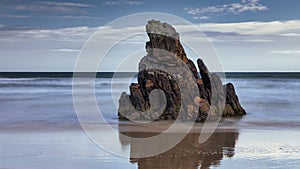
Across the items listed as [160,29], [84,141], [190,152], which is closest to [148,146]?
[190,152]

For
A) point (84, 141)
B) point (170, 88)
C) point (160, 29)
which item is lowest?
point (84, 141)

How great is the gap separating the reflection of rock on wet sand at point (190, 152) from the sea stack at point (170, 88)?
2.66 metres

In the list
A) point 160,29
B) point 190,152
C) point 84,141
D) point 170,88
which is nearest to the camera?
point 190,152

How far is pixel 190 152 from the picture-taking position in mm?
9125

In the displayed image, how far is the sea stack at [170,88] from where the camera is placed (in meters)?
14.6

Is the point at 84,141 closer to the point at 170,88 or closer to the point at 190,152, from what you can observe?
the point at 190,152

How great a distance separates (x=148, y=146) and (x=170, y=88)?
5128 mm

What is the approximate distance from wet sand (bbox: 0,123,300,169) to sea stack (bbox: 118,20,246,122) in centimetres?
206

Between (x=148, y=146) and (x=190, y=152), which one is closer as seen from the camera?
(x=190, y=152)

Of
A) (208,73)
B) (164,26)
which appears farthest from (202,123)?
(164,26)

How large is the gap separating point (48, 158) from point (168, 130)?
4.89m

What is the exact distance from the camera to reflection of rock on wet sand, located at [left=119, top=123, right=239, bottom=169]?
8016 millimetres

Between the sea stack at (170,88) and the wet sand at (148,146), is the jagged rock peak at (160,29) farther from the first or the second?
the wet sand at (148,146)

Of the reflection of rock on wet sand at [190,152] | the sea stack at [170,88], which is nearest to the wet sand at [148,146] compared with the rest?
the reflection of rock on wet sand at [190,152]
